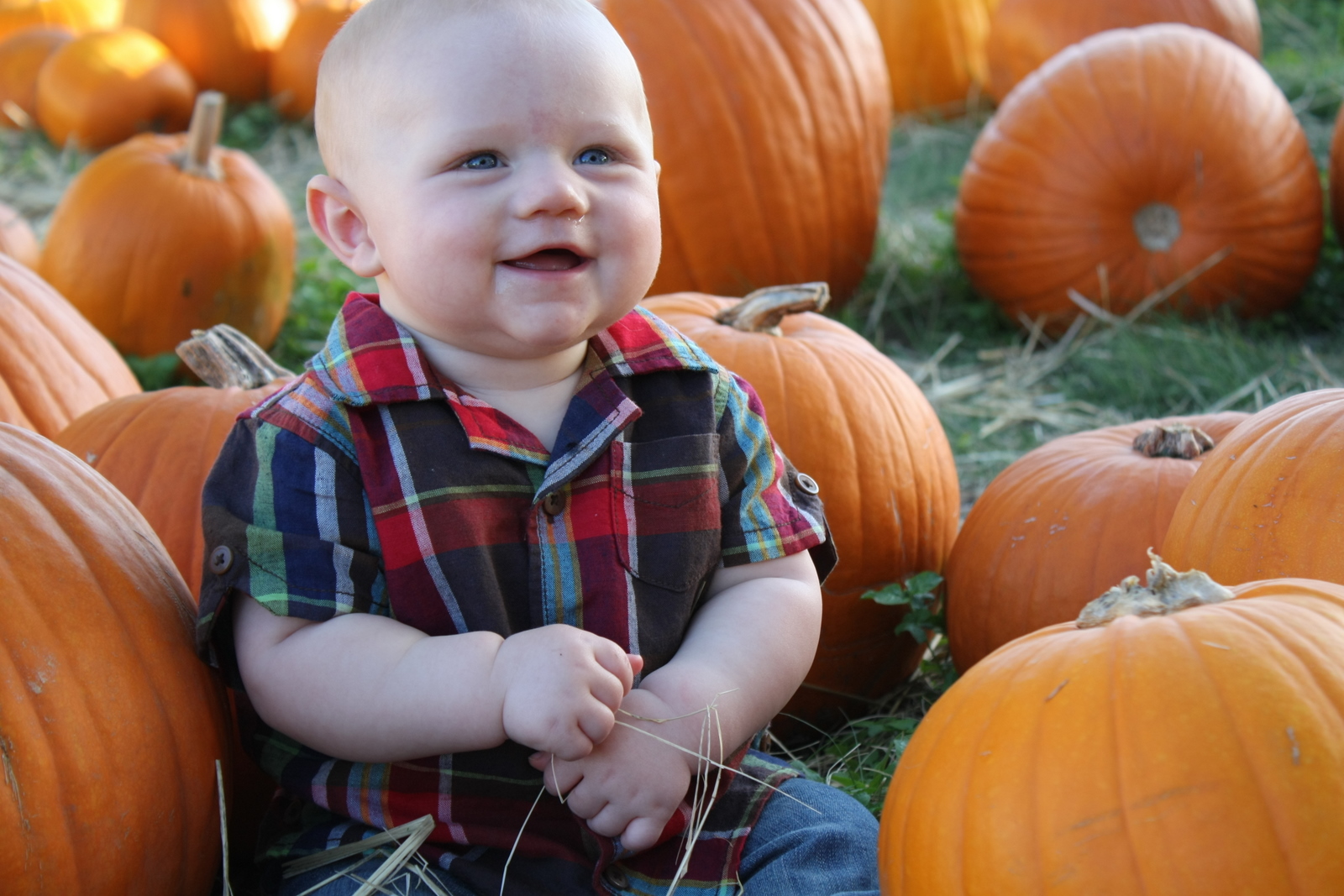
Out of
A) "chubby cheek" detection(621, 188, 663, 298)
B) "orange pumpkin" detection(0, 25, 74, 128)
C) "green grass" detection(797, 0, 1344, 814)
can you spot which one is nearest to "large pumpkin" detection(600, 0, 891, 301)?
"green grass" detection(797, 0, 1344, 814)

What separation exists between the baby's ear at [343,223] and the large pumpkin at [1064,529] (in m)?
1.41

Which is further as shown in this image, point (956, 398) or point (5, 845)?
point (956, 398)

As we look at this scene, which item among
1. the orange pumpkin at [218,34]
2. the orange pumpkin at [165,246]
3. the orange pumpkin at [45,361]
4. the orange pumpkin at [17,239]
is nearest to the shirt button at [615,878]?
the orange pumpkin at [45,361]

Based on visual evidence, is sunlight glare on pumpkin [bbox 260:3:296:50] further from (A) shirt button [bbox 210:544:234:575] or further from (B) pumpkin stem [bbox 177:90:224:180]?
(A) shirt button [bbox 210:544:234:575]

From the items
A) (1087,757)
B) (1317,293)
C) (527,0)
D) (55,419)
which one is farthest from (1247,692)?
(1317,293)

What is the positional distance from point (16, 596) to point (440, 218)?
71cm

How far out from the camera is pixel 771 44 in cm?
424

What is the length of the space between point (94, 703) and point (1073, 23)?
19.7 feet

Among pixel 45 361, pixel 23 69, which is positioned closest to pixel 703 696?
pixel 45 361

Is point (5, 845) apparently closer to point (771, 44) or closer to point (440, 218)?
point (440, 218)

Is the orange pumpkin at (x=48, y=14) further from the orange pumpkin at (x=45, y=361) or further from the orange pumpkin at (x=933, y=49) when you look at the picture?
the orange pumpkin at (x=45, y=361)

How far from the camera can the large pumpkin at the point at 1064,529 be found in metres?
2.46

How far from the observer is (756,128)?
422cm

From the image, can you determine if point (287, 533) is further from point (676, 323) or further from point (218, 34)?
point (218, 34)
